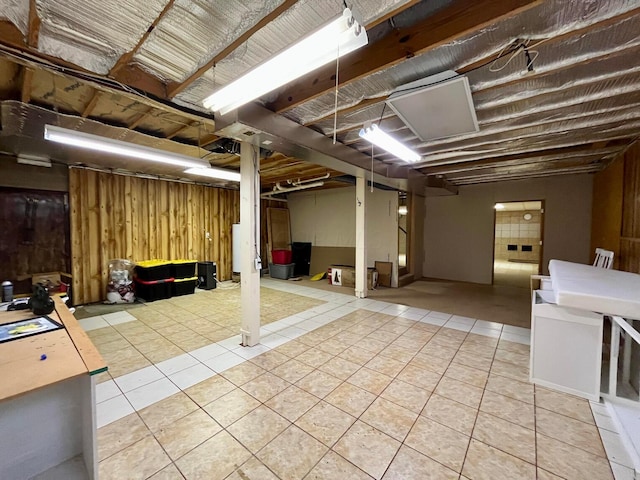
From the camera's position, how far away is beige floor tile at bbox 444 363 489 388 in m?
2.40

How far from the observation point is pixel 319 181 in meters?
6.21

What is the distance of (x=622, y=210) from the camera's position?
3.73 metres

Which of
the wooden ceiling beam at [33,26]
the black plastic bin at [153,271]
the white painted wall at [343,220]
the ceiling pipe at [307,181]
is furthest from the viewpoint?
the white painted wall at [343,220]

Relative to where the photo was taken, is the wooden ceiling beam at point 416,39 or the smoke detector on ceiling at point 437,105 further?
the smoke detector on ceiling at point 437,105

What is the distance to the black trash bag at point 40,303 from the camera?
6.23 ft

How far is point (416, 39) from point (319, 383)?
2.83 meters

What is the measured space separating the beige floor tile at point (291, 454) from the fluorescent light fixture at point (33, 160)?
5274mm

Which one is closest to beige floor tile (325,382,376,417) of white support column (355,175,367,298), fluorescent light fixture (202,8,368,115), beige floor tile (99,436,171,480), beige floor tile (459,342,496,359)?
beige floor tile (99,436,171,480)

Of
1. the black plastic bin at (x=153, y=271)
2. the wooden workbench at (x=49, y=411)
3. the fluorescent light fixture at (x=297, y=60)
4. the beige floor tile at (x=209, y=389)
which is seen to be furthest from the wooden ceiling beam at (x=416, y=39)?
the black plastic bin at (x=153, y=271)

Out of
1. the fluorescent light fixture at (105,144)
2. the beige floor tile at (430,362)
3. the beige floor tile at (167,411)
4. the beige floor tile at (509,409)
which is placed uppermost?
the fluorescent light fixture at (105,144)

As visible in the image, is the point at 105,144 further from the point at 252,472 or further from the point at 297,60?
the point at 252,472

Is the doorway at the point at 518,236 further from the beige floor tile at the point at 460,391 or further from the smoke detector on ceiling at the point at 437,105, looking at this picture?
the beige floor tile at the point at 460,391

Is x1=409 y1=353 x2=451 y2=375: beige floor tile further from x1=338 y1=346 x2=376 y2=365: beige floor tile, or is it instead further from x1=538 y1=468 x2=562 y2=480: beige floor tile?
x1=538 y1=468 x2=562 y2=480: beige floor tile

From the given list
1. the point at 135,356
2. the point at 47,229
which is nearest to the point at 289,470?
the point at 135,356
